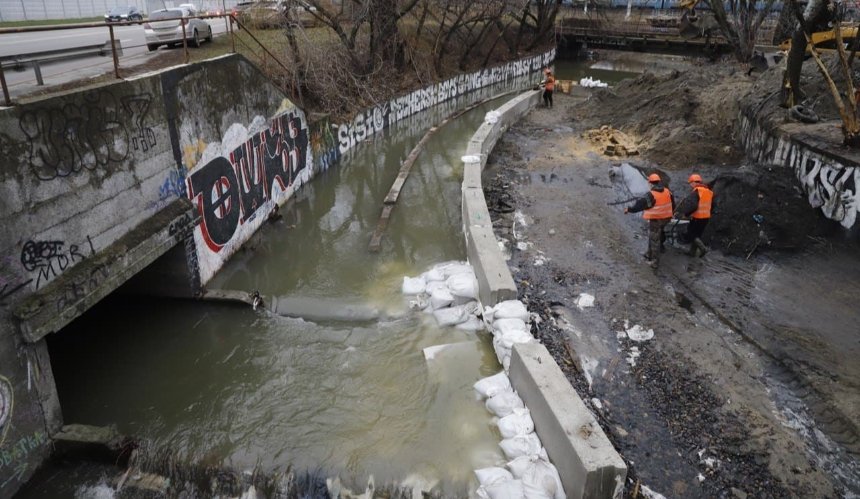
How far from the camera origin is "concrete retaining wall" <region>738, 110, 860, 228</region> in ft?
33.4

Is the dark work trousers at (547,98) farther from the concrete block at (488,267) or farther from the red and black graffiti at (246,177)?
the concrete block at (488,267)

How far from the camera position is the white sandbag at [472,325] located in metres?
8.27

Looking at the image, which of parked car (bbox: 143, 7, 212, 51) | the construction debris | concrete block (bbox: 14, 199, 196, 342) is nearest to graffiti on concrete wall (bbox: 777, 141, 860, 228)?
the construction debris

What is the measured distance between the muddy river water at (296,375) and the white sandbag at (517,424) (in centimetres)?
22

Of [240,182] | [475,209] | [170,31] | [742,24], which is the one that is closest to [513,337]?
[475,209]

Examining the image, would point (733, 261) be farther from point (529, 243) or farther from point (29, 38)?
point (29, 38)

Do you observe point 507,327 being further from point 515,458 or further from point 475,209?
point 475,209

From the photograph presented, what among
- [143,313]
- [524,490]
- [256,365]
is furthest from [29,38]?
[524,490]

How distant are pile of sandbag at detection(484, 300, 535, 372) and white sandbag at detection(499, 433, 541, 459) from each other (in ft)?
3.63

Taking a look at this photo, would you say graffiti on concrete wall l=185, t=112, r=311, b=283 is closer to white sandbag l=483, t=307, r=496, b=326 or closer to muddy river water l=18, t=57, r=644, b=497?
muddy river water l=18, t=57, r=644, b=497

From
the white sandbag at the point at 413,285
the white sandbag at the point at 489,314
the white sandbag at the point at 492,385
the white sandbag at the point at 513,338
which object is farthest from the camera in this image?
the white sandbag at the point at 413,285

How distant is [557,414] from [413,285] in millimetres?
4286

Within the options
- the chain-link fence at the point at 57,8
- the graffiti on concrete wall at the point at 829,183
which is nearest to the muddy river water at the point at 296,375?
the graffiti on concrete wall at the point at 829,183

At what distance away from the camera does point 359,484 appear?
5812 mm
